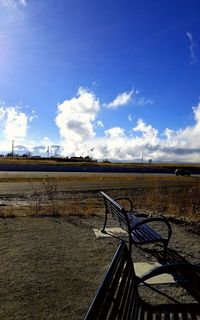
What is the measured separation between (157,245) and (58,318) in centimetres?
376

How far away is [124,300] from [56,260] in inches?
152

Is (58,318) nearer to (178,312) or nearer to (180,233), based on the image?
Result: (178,312)

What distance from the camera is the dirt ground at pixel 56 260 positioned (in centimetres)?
468

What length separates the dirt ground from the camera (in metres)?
4.68

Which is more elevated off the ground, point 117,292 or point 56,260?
point 117,292

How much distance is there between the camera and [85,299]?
4.85 m

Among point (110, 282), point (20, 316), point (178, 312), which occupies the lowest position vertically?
point (20, 316)

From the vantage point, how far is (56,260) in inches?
258

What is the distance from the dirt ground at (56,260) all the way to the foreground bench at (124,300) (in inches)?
46.0

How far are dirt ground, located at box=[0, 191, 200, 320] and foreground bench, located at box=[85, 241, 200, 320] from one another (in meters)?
1.17

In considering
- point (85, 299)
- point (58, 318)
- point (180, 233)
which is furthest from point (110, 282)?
point (180, 233)

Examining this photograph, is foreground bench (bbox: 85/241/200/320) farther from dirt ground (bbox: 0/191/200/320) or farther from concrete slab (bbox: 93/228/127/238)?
concrete slab (bbox: 93/228/127/238)

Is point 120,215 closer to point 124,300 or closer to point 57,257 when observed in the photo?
point 57,257

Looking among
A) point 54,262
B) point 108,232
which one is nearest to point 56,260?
point 54,262
